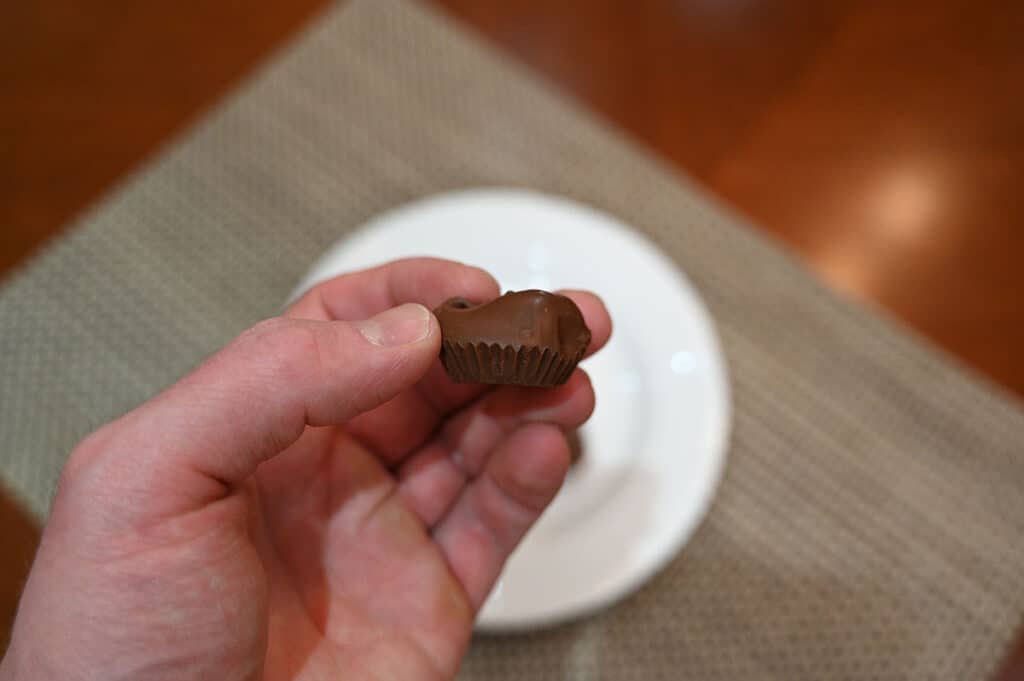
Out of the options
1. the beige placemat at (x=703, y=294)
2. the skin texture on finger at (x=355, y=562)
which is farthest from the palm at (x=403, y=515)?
the beige placemat at (x=703, y=294)

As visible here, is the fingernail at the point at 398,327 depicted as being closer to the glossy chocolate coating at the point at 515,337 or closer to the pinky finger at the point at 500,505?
the glossy chocolate coating at the point at 515,337

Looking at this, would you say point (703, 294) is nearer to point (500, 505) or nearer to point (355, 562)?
point (500, 505)

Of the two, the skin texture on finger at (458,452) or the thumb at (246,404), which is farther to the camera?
the skin texture on finger at (458,452)

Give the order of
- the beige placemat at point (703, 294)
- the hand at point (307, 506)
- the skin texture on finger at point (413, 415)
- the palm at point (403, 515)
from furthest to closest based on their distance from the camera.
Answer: the beige placemat at point (703, 294), the skin texture on finger at point (413, 415), the palm at point (403, 515), the hand at point (307, 506)

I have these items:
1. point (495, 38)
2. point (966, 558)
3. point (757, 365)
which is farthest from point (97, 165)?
point (966, 558)

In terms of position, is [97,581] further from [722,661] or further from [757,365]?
[757,365]
